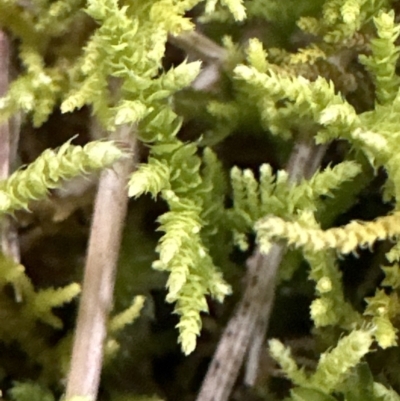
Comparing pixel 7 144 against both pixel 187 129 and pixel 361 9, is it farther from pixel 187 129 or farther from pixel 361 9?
pixel 361 9

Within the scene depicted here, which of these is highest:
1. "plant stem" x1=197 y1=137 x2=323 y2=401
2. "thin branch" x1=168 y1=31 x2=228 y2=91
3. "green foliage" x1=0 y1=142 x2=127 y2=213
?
"thin branch" x1=168 y1=31 x2=228 y2=91

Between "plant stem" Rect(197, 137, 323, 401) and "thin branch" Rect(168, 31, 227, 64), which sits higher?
"thin branch" Rect(168, 31, 227, 64)

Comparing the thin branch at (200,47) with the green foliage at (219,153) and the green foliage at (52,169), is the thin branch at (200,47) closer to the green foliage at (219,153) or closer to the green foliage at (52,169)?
the green foliage at (219,153)

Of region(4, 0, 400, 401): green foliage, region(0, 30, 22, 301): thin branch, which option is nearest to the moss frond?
region(4, 0, 400, 401): green foliage

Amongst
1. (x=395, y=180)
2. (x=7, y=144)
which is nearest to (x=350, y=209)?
(x=395, y=180)

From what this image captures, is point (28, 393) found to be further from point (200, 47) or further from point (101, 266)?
point (200, 47)

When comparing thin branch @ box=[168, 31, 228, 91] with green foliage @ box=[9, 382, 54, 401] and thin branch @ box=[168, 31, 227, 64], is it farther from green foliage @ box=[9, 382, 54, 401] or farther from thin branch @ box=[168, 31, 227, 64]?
green foliage @ box=[9, 382, 54, 401]
